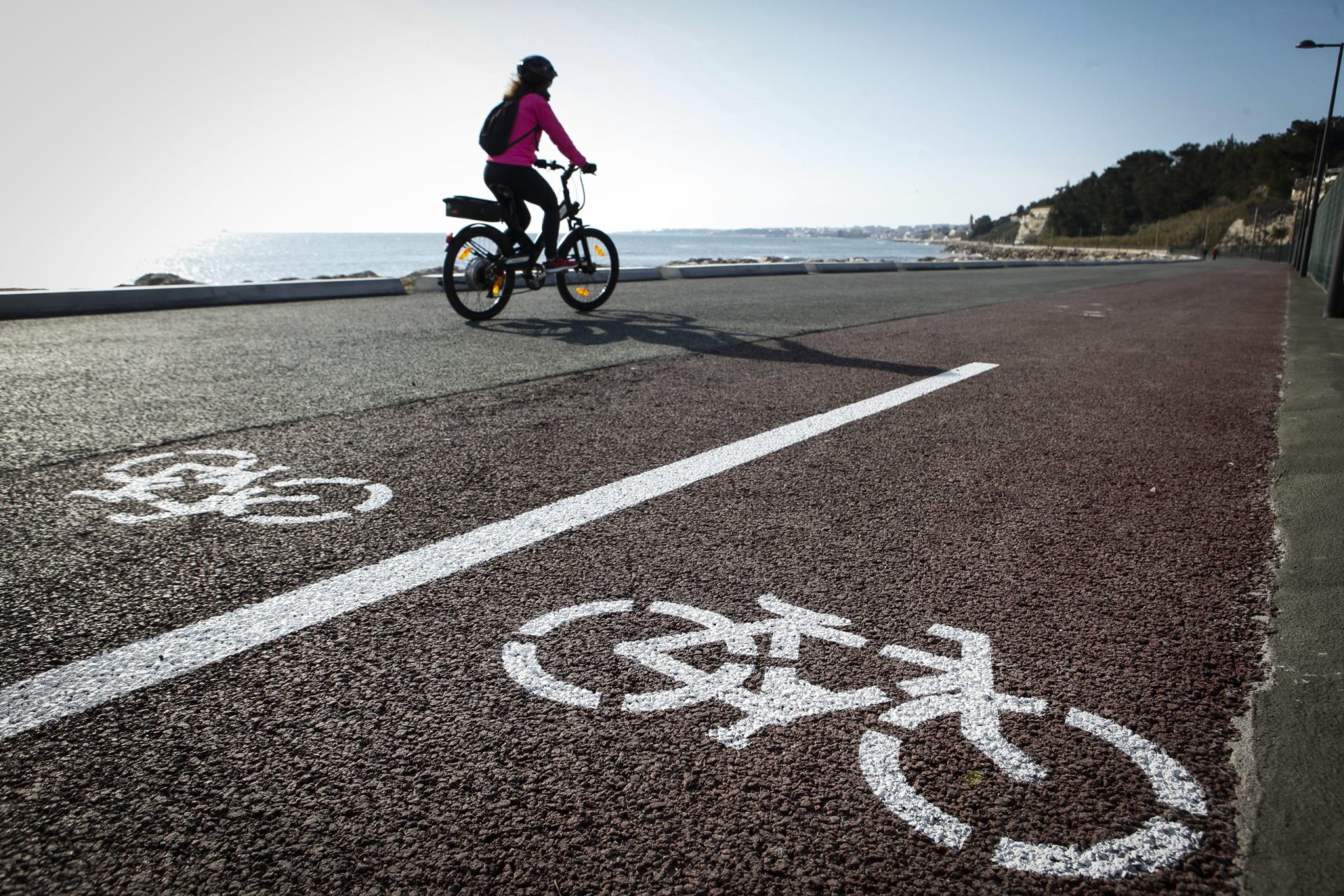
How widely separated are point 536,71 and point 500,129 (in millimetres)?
622

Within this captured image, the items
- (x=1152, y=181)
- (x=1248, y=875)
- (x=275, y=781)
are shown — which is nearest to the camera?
(x=1248, y=875)

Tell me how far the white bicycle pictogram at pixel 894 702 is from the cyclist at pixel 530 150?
6764 millimetres

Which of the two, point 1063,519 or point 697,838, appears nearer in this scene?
point 697,838

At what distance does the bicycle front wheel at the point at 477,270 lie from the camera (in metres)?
8.28

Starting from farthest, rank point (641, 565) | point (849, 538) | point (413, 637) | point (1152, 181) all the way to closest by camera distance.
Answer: point (1152, 181)
point (849, 538)
point (641, 565)
point (413, 637)

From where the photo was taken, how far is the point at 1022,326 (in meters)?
9.40

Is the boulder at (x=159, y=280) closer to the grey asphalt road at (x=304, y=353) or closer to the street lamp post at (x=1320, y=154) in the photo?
the grey asphalt road at (x=304, y=353)

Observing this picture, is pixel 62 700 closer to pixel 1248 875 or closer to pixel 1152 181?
pixel 1248 875

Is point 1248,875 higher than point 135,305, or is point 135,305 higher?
point 135,305

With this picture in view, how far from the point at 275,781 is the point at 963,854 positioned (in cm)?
123

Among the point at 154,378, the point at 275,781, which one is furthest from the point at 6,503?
the point at 154,378

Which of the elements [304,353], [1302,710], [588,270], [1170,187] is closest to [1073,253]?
[1170,187]

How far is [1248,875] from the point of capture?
1.35 metres

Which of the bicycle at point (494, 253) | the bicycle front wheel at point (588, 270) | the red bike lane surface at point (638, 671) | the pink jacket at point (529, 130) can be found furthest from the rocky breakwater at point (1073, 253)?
the red bike lane surface at point (638, 671)
